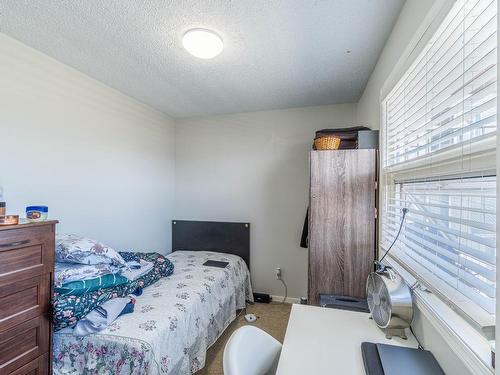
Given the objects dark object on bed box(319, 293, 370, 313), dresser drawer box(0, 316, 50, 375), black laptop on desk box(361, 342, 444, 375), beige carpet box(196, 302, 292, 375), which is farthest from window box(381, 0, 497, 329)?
dresser drawer box(0, 316, 50, 375)

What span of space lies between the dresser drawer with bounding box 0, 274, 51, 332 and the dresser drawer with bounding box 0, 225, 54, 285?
4 centimetres

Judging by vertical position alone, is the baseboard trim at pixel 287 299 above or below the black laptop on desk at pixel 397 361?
below

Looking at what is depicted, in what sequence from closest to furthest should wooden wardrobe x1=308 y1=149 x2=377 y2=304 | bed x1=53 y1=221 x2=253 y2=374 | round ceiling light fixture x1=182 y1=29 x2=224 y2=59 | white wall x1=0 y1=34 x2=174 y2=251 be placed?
bed x1=53 y1=221 x2=253 y2=374, round ceiling light fixture x1=182 y1=29 x2=224 y2=59, white wall x1=0 y1=34 x2=174 y2=251, wooden wardrobe x1=308 y1=149 x2=377 y2=304

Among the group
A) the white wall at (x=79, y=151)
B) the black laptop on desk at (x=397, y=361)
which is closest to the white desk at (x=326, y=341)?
the black laptop on desk at (x=397, y=361)

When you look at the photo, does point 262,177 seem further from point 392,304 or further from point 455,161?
point 455,161

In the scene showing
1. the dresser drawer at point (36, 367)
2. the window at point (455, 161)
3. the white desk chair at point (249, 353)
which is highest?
the window at point (455, 161)

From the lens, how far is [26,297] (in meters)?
1.25

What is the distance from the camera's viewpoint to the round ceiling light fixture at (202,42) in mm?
1536

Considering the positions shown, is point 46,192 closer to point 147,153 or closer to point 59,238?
point 59,238

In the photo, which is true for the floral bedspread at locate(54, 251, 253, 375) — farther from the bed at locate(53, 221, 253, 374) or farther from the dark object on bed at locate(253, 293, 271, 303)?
the dark object on bed at locate(253, 293, 271, 303)

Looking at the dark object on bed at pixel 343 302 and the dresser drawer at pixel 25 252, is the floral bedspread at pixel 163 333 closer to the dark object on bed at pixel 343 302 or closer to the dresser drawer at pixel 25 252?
the dresser drawer at pixel 25 252

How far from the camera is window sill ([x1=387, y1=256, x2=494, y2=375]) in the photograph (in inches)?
27.0

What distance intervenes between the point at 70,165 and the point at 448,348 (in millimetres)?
2600

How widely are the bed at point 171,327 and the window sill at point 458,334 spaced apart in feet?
4.42
